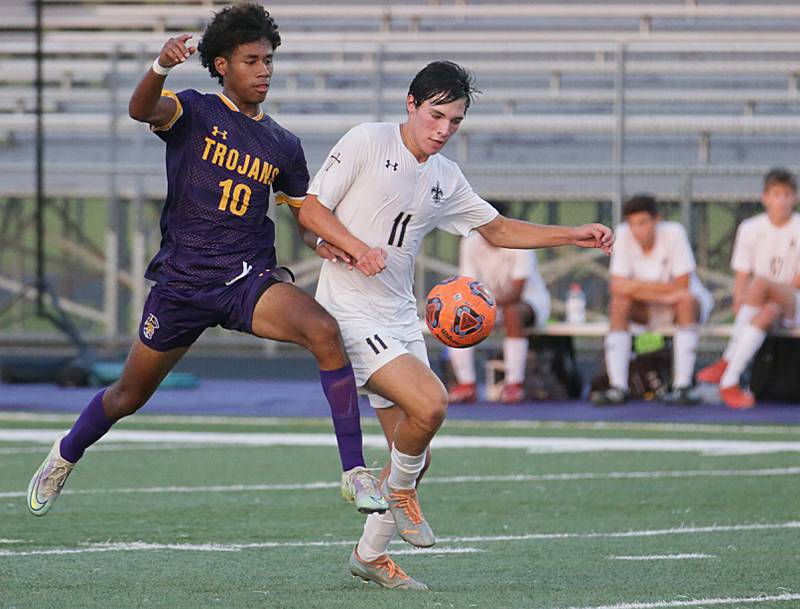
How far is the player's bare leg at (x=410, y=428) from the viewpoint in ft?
19.6

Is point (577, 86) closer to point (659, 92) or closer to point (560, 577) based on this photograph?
point (659, 92)

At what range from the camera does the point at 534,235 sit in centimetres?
666

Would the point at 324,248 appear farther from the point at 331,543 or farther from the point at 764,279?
the point at 764,279

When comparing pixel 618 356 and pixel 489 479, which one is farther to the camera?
pixel 618 356

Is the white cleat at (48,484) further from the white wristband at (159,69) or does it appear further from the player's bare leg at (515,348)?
the player's bare leg at (515,348)

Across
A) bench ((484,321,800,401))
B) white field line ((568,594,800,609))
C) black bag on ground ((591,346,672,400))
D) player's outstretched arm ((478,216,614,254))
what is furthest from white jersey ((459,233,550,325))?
white field line ((568,594,800,609))

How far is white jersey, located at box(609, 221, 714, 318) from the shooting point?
13.9m

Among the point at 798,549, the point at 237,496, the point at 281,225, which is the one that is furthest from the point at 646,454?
the point at 281,225

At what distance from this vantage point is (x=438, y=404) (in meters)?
5.96

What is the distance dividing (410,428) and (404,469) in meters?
0.17

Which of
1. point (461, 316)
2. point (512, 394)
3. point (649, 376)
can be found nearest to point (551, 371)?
point (512, 394)

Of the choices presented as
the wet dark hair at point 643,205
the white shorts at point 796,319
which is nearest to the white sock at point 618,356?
the wet dark hair at point 643,205

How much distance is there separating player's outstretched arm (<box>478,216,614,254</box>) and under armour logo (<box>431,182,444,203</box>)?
35 cm

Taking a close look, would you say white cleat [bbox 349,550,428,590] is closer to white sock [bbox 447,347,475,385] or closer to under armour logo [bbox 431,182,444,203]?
under armour logo [bbox 431,182,444,203]
